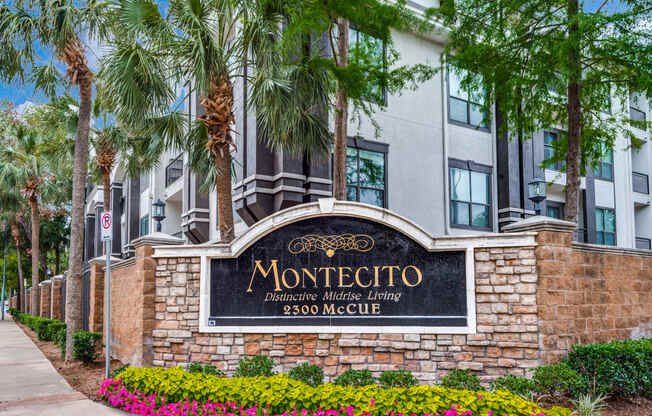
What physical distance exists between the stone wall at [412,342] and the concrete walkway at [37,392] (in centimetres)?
175

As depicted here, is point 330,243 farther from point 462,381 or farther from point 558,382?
point 558,382

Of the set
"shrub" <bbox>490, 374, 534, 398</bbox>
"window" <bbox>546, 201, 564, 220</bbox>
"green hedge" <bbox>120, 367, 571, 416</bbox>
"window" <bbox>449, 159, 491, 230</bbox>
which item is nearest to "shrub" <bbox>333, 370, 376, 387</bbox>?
"green hedge" <bbox>120, 367, 571, 416</bbox>

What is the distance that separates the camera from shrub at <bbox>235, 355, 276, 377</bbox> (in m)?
→ 9.10

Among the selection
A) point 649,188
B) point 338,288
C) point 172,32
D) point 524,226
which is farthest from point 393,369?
point 649,188

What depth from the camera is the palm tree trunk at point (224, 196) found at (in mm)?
11680

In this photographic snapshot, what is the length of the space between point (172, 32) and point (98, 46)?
253 cm

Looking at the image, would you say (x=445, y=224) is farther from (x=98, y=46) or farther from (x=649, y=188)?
(x=649, y=188)

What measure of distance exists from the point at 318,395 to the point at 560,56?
25.5ft

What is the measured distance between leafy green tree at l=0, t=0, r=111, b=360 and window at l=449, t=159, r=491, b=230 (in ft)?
37.4

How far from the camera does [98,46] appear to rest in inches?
510

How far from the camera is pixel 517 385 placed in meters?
7.89

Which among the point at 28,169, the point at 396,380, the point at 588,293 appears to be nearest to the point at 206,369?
the point at 396,380

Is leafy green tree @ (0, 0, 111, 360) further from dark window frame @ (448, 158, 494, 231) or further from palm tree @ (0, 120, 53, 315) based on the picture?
palm tree @ (0, 120, 53, 315)

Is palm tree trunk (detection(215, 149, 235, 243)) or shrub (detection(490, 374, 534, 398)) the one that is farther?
palm tree trunk (detection(215, 149, 235, 243))
